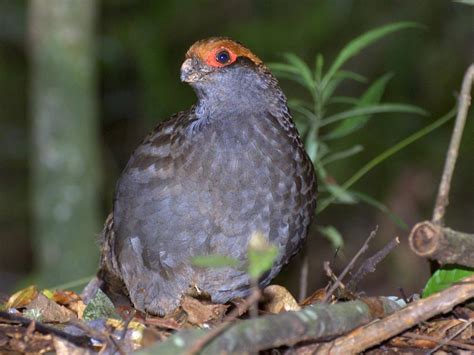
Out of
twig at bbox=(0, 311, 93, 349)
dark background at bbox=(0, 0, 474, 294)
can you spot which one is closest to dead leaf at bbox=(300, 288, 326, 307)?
twig at bbox=(0, 311, 93, 349)

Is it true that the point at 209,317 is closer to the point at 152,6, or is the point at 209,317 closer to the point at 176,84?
the point at 176,84

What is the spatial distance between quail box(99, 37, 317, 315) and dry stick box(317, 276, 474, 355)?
3.54 ft

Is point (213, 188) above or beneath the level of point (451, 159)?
beneath

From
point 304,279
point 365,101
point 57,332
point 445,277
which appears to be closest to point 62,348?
point 57,332

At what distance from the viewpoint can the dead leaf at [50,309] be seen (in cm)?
428

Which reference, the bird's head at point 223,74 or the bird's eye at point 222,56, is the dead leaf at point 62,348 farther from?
the bird's eye at point 222,56

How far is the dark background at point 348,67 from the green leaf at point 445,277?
4159 millimetres

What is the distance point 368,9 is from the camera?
941cm

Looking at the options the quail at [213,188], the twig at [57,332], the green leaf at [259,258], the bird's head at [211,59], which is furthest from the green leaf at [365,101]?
the green leaf at [259,258]

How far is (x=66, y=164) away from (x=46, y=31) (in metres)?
1.09

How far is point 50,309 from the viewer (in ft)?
14.1

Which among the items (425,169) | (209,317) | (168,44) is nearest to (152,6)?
(168,44)

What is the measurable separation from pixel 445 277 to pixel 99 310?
1.55 metres

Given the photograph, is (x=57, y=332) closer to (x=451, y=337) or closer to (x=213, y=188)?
(x=213, y=188)
